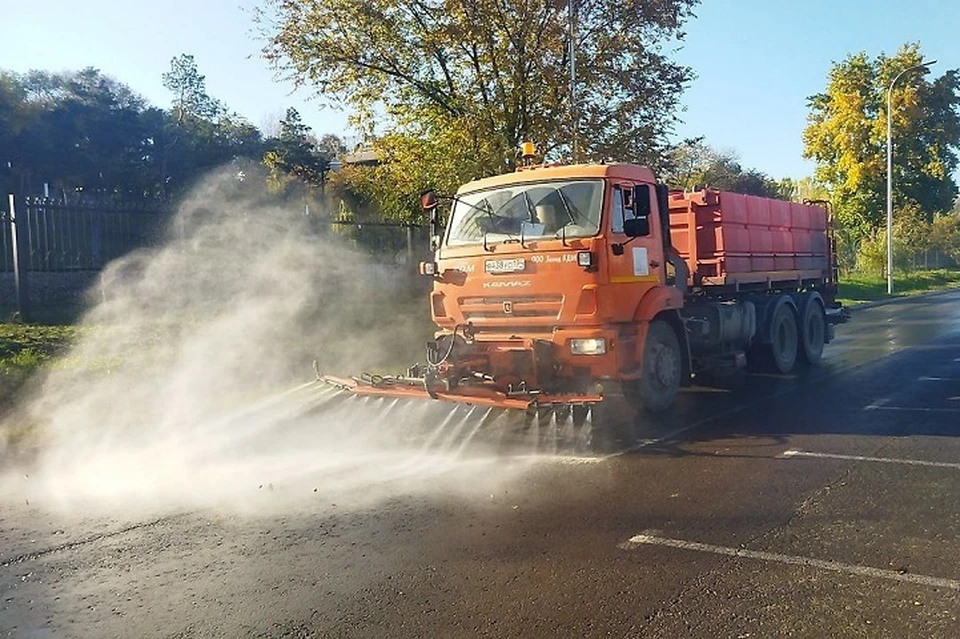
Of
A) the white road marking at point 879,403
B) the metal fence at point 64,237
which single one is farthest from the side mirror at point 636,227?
the metal fence at point 64,237

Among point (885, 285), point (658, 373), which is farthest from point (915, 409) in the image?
point (885, 285)

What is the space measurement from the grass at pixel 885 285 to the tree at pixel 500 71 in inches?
661

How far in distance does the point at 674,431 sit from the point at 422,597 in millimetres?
4679

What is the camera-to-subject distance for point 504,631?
4082mm

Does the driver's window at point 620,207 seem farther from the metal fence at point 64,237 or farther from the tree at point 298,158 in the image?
the tree at point 298,158

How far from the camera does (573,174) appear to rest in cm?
872

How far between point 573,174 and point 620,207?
1.89 feet

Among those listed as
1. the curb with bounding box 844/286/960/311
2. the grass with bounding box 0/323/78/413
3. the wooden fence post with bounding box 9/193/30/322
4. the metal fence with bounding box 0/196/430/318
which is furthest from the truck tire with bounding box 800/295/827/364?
the curb with bounding box 844/286/960/311

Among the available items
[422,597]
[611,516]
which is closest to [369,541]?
[422,597]

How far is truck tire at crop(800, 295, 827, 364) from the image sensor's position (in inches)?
520

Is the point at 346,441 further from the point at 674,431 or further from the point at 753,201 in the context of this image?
the point at 753,201

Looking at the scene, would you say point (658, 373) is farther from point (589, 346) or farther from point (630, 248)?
point (630, 248)

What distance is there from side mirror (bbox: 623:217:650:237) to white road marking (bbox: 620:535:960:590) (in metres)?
3.83

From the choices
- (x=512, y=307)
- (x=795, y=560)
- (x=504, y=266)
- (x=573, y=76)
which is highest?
(x=573, y=76)
